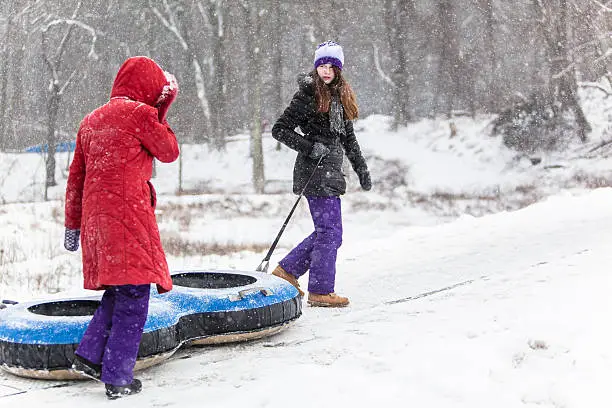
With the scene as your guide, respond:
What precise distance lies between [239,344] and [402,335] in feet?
3.25

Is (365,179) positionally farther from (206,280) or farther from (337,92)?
(206,280)

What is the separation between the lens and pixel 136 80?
128 inches

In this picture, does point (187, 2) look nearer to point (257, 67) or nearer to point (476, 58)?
point (257, 67)

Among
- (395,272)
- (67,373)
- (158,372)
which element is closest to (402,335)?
(158,372)

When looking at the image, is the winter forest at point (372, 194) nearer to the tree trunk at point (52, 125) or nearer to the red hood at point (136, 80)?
the tree trunk at point (52, 125)

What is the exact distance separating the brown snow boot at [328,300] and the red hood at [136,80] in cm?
234

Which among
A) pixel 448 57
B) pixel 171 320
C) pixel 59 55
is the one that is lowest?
pixel 171 320

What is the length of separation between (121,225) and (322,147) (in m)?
2.18

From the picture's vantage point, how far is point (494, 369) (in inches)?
120

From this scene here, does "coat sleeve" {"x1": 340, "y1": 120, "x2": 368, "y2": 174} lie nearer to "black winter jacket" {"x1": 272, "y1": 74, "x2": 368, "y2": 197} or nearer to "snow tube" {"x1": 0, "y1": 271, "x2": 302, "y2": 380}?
"black winter jacket" {"x1": 272, "y1": 74, "x2": 368, "y2": 197}

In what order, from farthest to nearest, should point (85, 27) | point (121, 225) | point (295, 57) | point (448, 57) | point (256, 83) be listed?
point (295, 57)
point (448, 57)
point (85, 27)
point (256, 83)
point (121, 225)

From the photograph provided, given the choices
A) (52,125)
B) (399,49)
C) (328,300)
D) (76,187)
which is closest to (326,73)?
(328,300)

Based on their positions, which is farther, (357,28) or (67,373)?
(357,28)

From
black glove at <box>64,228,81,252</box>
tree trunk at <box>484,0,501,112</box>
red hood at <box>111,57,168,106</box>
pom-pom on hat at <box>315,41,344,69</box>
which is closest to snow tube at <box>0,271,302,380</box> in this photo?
black glove at <box>64,228,81,252</box>
